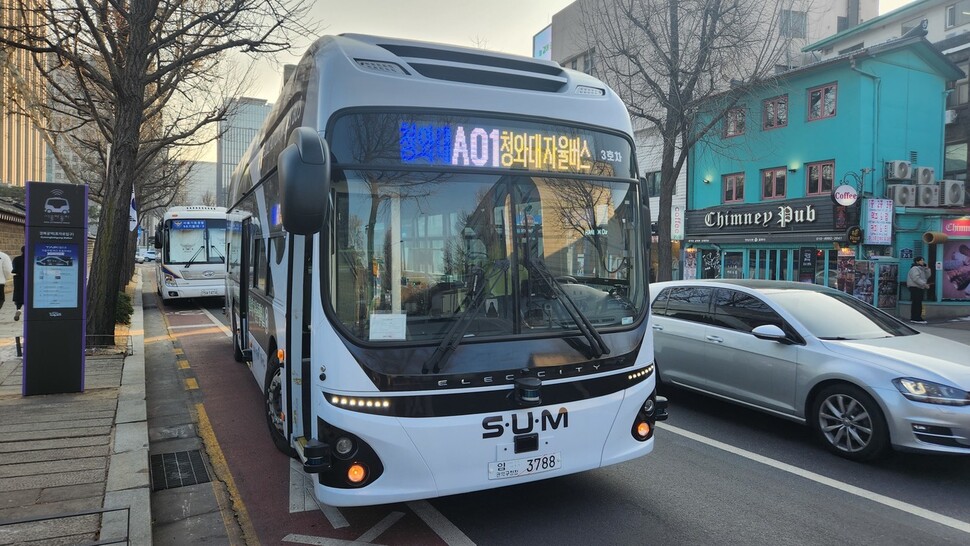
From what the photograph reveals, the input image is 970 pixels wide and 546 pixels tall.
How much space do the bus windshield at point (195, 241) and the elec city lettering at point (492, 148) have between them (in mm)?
15930

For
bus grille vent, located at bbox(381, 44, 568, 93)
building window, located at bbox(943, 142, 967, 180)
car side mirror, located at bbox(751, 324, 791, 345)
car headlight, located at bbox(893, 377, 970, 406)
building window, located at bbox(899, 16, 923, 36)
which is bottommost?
car headlight, located at bbox(893, 377, 970, 406)

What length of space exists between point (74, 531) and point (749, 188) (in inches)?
980

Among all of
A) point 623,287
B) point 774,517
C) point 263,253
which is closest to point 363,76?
point 623,287

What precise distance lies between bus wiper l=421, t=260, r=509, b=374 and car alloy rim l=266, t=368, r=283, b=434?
2.19m

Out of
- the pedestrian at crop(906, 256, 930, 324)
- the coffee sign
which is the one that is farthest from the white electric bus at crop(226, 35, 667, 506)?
the coffee sign

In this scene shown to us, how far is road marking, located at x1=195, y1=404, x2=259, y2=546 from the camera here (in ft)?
13.9

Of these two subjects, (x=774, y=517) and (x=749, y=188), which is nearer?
(x=774, y=517)

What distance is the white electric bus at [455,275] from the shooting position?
12.0ft

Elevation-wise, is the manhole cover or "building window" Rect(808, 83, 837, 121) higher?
"building window" Rect(808, 83, 837, 121)

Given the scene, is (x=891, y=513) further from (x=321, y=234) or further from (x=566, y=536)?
(x=321, y=234)

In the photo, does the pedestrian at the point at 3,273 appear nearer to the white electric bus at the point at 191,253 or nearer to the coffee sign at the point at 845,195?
the white electric bus at the point at 191,253

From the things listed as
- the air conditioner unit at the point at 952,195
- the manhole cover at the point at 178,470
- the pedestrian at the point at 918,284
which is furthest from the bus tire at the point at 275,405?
the air conditioner unit at the point at 952,195

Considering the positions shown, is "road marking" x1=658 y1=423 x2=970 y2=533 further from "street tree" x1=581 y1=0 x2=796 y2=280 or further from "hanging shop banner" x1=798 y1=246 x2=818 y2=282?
"hanging shop banner" x1=798 y1=246 x2=818 y2=282

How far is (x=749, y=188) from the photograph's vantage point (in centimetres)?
2448
